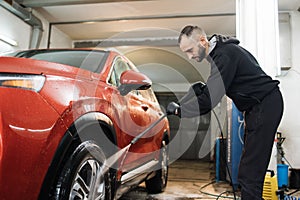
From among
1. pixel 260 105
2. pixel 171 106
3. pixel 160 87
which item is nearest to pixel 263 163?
pixel 260 105

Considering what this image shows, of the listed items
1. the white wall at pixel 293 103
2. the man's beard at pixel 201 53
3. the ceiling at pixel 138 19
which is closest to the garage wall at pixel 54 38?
the ceiling at pixel 138 19

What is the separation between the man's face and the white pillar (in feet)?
7.08

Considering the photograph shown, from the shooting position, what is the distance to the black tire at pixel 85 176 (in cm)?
127

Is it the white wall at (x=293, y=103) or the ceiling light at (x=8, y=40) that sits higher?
the ceiling light at (x=8, y=40)

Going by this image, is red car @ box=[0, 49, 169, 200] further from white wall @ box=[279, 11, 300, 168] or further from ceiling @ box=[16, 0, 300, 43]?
white wall @ box=[279, 11, 300, 168]

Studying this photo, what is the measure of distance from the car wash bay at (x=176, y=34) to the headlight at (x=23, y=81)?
235 cm

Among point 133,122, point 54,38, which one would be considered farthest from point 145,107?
point 54,38

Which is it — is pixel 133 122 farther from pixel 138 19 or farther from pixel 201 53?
pixel 138 19

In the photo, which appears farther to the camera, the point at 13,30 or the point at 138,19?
the point at 138,19

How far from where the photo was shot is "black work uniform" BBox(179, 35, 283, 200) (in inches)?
72.2

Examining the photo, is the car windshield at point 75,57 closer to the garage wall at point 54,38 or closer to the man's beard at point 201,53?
the man's beard at point 201,53

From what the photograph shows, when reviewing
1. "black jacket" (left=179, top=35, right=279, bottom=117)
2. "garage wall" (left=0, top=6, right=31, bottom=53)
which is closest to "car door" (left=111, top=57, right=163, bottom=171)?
"black jacket" (left=179, top=35, right=279, bottom=117)

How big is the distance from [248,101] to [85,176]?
1.26 m

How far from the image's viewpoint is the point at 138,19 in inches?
232
